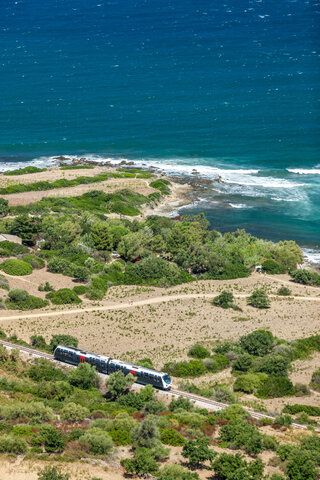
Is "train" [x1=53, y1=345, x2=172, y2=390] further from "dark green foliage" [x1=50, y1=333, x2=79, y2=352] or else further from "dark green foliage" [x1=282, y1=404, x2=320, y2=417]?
"dark green foliage" [x1=282, y1=404, x2=320, y2=417]

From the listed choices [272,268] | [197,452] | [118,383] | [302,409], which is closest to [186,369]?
[118,383]

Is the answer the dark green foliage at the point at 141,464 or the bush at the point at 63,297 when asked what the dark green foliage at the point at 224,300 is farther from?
the dark green foliage at the point at 141,464

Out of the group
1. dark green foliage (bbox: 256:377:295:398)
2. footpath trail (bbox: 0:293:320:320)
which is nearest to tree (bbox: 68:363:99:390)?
dark green foliage (bbox: 256:377:295:398)

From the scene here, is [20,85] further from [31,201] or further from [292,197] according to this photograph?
[292,197]

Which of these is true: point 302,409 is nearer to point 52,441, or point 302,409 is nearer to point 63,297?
point 52,441

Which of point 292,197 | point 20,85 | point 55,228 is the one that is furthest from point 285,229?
point 20,85

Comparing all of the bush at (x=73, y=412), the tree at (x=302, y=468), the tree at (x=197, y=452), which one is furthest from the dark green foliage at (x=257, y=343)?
the tree at (x=197, y=452)
